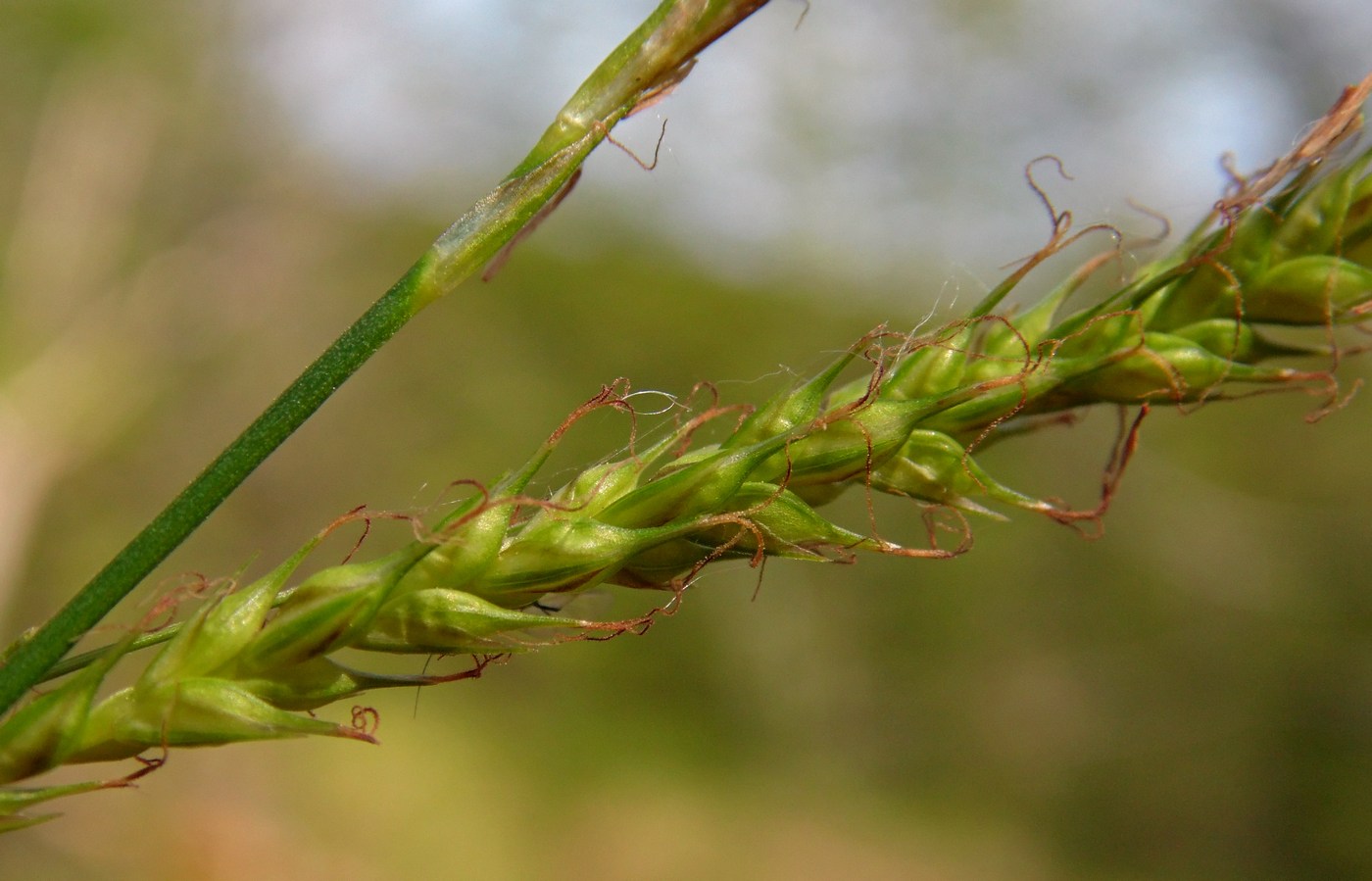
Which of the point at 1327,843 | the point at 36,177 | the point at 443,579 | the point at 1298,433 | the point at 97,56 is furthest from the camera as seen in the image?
the point at 1298,433

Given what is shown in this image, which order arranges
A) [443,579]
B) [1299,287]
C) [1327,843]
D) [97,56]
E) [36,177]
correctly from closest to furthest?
[443,579]
[1299,287]
[36,177]
[97,56]
[1327,843]

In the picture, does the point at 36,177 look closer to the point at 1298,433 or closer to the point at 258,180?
the point at 258,180

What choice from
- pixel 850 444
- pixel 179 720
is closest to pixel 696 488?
pixel 850 444

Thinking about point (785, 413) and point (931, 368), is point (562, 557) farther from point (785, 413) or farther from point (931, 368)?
point (931, 368)

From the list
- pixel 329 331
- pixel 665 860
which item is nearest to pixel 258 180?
pixel 329 331

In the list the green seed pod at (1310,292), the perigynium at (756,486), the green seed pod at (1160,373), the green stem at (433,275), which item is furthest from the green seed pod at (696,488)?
the green seed pod at (1310,292)

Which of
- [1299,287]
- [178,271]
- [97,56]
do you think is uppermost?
[97,56]

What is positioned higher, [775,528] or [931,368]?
[931,368]
